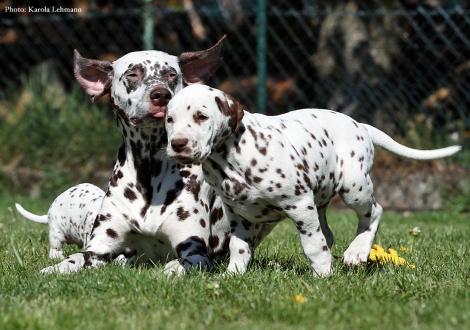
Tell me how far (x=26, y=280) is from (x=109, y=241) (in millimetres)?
754

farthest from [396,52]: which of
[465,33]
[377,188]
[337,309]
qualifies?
[337,309]

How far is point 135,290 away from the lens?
3.95m

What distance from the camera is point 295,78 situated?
1066 centimetres

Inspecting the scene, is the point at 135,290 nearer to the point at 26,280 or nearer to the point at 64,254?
the point at 26,280

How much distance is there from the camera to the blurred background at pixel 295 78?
9.74 meters

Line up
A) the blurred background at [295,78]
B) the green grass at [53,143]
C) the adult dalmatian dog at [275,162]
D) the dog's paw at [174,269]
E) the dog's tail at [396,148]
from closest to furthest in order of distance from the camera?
the adult dalmatian dog at [275,162] < the dog's paw at [174,269] < the dog's tail at [396,148] < the blurred background at [295,78] < the green grass at [53,143]

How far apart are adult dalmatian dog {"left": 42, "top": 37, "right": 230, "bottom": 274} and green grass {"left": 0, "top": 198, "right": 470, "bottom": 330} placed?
0.26 metres

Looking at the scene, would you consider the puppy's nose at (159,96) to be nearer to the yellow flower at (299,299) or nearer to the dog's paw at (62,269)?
the dog's paw at (62,269)

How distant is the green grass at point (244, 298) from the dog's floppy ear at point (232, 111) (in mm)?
848

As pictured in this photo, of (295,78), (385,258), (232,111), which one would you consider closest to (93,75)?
(232,111)

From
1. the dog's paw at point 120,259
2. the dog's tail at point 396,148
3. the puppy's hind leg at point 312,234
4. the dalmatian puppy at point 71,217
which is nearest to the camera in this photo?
the puppy's hind leg at point 312,234

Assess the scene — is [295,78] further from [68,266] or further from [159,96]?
[68,266]

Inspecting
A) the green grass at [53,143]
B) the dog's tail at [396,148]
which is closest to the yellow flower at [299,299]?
the dog's tail at [396,148]

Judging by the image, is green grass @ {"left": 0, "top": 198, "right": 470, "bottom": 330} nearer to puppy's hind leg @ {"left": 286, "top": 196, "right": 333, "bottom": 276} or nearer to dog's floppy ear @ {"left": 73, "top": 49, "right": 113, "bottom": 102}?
puppy's hind leg @ {"left": 286, "top": 196, "right": 333, "bottom": 276}
